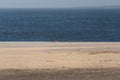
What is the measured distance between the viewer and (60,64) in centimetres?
2041

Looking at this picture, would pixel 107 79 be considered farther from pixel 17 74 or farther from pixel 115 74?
pixel 17 74

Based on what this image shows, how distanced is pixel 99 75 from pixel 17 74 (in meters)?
2.75

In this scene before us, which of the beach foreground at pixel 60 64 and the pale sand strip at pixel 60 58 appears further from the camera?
the pale sand strip at pixel 60 58

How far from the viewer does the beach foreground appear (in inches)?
640

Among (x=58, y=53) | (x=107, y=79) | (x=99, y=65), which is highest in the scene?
(x=107, y=79)

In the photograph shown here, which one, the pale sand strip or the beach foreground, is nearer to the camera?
the beach foreground

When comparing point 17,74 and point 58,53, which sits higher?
point 17,74

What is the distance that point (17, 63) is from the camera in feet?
68.7

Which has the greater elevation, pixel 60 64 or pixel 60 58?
pixel 60 64

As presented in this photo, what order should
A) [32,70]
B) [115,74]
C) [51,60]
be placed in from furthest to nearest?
[51,60]
[32,70]
[115,74]

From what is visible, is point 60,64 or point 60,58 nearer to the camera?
point 60,64

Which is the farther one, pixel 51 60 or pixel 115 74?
pixel 51 60

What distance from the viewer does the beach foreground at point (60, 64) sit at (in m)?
16.3

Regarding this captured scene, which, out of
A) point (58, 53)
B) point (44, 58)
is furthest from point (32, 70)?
point (58, 53)
